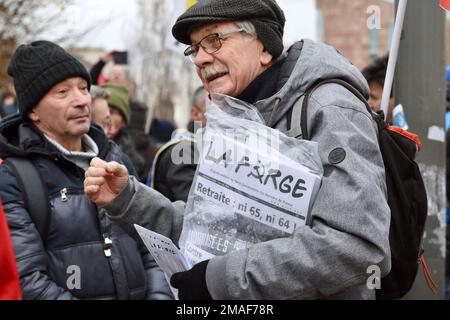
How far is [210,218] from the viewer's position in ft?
8.18

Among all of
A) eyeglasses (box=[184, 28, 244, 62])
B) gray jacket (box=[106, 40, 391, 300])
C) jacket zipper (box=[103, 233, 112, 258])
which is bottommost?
jacket zipper (box=[103, 233, 112, 258])

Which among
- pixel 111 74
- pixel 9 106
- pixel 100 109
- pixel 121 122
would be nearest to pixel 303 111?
pixel 100 109

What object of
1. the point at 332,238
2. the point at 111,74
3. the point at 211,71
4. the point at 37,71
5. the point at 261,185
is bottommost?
the point at 111,74

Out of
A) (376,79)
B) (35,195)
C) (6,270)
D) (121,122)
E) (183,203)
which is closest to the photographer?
(6,270)

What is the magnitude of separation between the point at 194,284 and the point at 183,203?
0.75m

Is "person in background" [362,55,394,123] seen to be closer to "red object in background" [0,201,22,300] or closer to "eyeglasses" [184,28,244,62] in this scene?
"eyeglasses" [184,28,244,62]

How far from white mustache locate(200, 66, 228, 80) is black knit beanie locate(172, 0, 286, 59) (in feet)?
0.53

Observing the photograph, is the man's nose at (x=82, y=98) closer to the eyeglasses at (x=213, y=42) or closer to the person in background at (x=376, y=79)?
the eyeglasses at (x=213, y=42)

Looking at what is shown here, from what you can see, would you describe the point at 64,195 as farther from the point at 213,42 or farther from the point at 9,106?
the point at 9,106

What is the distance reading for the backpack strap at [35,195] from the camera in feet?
11.2

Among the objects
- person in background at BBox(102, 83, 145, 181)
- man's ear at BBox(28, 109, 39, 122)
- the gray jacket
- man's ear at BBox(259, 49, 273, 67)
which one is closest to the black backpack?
the gray jacket

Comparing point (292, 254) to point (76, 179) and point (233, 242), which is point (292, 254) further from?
point (76, 179)

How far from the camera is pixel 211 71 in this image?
2.76 metres

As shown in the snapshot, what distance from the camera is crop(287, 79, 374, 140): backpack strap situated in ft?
8.18
